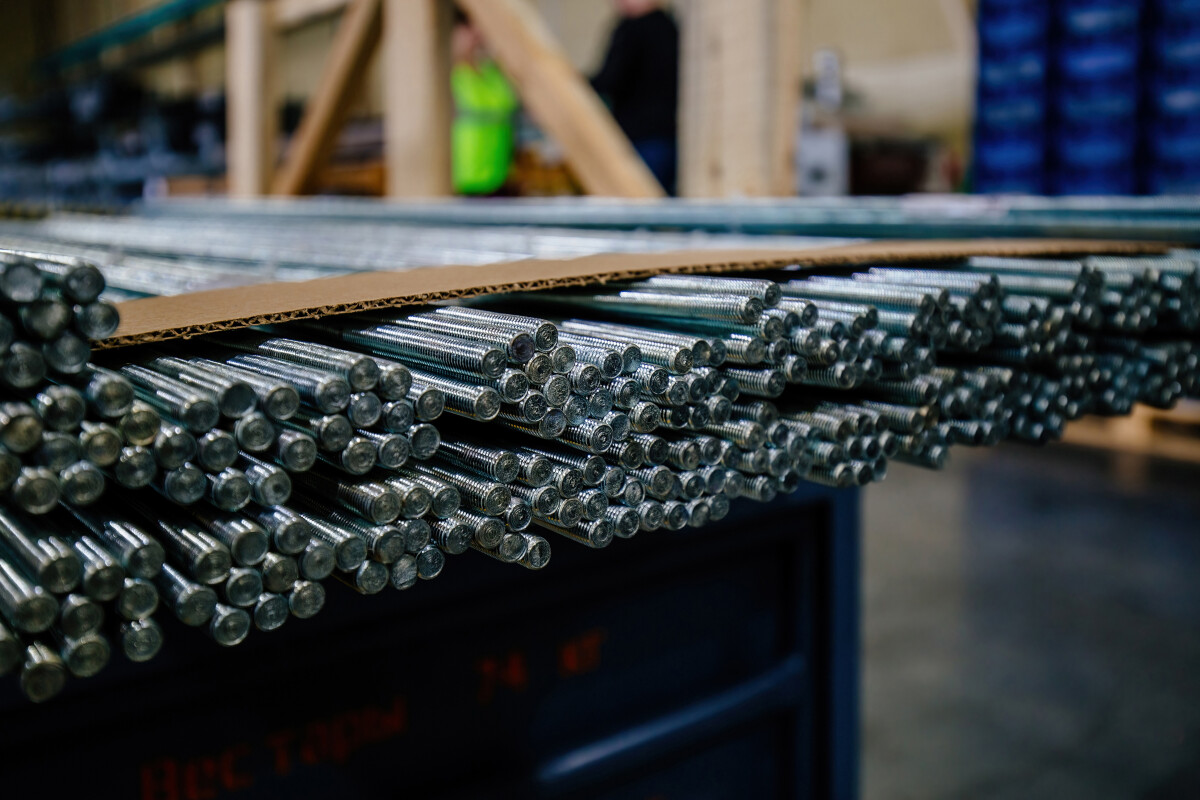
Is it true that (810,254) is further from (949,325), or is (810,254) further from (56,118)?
(56,118)

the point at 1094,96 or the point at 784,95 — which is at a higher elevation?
the point at 1094,96

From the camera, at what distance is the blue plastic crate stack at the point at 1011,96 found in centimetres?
461

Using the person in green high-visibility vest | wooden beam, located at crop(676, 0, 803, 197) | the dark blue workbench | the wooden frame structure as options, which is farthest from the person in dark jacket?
the dark blue workbench

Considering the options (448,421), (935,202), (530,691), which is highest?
(935,202)

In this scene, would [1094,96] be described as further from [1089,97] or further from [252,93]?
[252,93]

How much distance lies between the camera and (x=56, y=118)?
9562 millimetres

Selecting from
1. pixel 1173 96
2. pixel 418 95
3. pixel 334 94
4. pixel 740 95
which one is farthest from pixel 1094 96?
pixel 334 94

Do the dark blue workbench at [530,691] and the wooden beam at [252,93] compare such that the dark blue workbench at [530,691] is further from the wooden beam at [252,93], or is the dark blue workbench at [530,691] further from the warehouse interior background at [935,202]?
the wooden beam at [252,93]

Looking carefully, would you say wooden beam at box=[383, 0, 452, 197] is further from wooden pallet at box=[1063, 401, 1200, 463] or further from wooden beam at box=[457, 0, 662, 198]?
wooden pallet at box=[1063, 401, 1200, 463]

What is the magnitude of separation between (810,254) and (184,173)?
23.4 feet

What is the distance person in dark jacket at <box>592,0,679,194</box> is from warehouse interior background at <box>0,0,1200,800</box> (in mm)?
339

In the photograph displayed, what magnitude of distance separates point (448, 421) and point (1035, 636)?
11.0ft

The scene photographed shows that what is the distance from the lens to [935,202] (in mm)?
1872

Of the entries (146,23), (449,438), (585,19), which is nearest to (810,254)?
(449,438)
